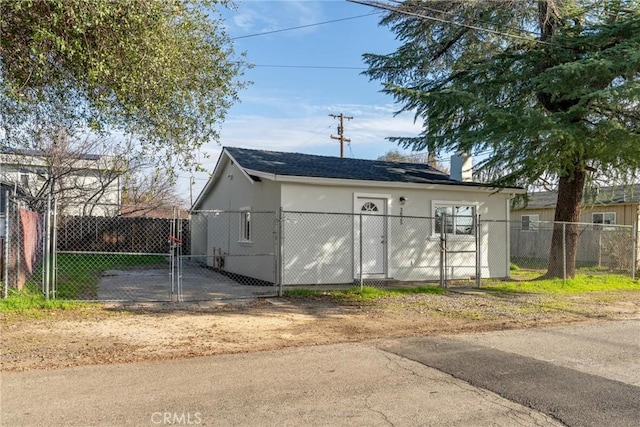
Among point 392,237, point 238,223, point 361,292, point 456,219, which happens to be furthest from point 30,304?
point 456,219

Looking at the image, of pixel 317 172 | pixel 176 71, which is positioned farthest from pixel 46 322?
pixel 317 172

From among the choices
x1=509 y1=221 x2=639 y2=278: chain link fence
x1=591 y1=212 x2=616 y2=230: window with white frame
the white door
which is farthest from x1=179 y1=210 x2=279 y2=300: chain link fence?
x1=591 y1=212 x2=616 y2=230: window with white frame

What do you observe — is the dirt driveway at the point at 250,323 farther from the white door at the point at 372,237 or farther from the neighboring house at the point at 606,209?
the neighboring house at the point at 606,209

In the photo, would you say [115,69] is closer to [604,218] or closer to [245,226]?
[245,226]

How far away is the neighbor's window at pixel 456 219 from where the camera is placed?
14039 mm

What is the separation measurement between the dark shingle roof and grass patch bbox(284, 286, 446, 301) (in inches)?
112

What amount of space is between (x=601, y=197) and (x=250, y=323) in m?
17.4

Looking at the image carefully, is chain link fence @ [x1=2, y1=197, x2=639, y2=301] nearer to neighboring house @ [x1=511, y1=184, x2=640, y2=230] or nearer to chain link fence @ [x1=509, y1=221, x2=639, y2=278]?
chain link fence @ [x1=509, y1=221, x2=639, y2=278]

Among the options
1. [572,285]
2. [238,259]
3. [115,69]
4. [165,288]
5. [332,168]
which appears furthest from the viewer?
[238,259]

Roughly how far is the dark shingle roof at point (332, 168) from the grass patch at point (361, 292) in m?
2.86

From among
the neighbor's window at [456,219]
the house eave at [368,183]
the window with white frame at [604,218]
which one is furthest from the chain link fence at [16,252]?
the window with white frame at [604,218]

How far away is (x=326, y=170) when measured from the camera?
43.8 feet

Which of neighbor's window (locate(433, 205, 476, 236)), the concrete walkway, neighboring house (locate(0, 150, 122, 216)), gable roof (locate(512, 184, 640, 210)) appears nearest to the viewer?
the concrete walkway

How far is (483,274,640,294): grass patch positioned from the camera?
1267 cm
